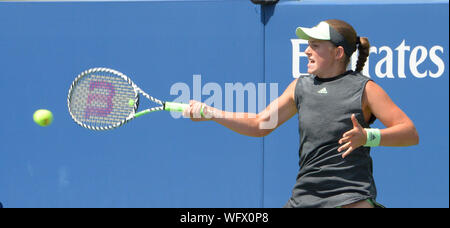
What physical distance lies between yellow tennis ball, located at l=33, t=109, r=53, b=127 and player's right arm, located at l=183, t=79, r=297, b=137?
3.99 ft

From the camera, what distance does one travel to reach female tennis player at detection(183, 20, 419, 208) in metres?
3.34

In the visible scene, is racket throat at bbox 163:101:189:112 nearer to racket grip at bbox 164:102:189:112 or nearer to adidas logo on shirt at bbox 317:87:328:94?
racket grip at bbox 164:102:189:112

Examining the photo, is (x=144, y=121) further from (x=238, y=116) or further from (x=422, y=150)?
(x=422, y=150)

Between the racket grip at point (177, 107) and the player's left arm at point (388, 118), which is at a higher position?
the racket grip at point (177, 107)

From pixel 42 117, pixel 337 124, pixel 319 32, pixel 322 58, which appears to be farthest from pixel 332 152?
pixel 42 117

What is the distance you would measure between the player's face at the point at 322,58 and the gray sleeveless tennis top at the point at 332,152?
0.23ft

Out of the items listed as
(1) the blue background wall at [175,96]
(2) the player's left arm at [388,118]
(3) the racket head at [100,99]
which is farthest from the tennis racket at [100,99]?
(2) the player's left arm at [388,118]

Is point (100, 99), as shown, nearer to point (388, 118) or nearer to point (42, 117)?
point (42, 117)

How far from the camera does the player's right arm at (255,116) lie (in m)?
3.60

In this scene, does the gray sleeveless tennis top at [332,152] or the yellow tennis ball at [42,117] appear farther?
the yellow tennis ball at [42,117]

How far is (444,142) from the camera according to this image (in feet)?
14.3

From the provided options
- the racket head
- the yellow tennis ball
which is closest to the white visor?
the racket head

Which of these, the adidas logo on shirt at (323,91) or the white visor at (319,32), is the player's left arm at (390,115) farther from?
the white visor at (319,32)
